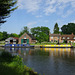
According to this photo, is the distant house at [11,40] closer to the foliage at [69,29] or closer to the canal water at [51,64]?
the canal water at [51,64]

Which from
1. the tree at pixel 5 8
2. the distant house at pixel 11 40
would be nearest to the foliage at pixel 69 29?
the distant house at pixel 11 40

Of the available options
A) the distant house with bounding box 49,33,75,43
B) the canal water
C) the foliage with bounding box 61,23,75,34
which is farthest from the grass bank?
the foliage with bounding box 61,23,75,34

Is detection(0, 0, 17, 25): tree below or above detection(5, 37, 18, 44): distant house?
above

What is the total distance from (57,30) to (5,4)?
12242 centimetres

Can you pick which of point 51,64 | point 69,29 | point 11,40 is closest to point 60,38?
point 11,40

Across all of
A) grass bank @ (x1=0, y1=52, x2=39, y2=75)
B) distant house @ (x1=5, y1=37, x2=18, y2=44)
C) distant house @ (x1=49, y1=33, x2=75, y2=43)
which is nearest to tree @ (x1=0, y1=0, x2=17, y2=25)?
grass bank @ (x1=0, y1=52, x2=39, y2=75)

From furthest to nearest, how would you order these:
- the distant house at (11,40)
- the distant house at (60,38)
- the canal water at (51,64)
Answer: the distant house at (60,38)
the distant house at (11,40)
the canal water at (51,64)

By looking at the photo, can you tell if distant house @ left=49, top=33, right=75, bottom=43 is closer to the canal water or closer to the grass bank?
the canal water

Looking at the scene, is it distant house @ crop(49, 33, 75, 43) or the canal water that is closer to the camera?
the canal water

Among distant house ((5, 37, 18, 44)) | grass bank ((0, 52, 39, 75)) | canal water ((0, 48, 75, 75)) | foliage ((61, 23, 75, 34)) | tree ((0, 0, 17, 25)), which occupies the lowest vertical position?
canal water ((0, 48, 75, 75))

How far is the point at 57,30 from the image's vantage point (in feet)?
433

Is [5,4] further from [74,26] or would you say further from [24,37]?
[74,26]

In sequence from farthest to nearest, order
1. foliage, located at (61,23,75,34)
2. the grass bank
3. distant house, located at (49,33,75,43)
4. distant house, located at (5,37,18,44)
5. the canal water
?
foliage, located at (61,23,75,34) → distant house, located at (49,33,75,43) → distant house, located at (5,37,18,44) → the canal water → the grass bank

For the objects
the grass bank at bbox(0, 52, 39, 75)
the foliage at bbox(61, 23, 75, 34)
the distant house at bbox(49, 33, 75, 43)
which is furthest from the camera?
the foliage at bbox(61, 23, 75, 34)
